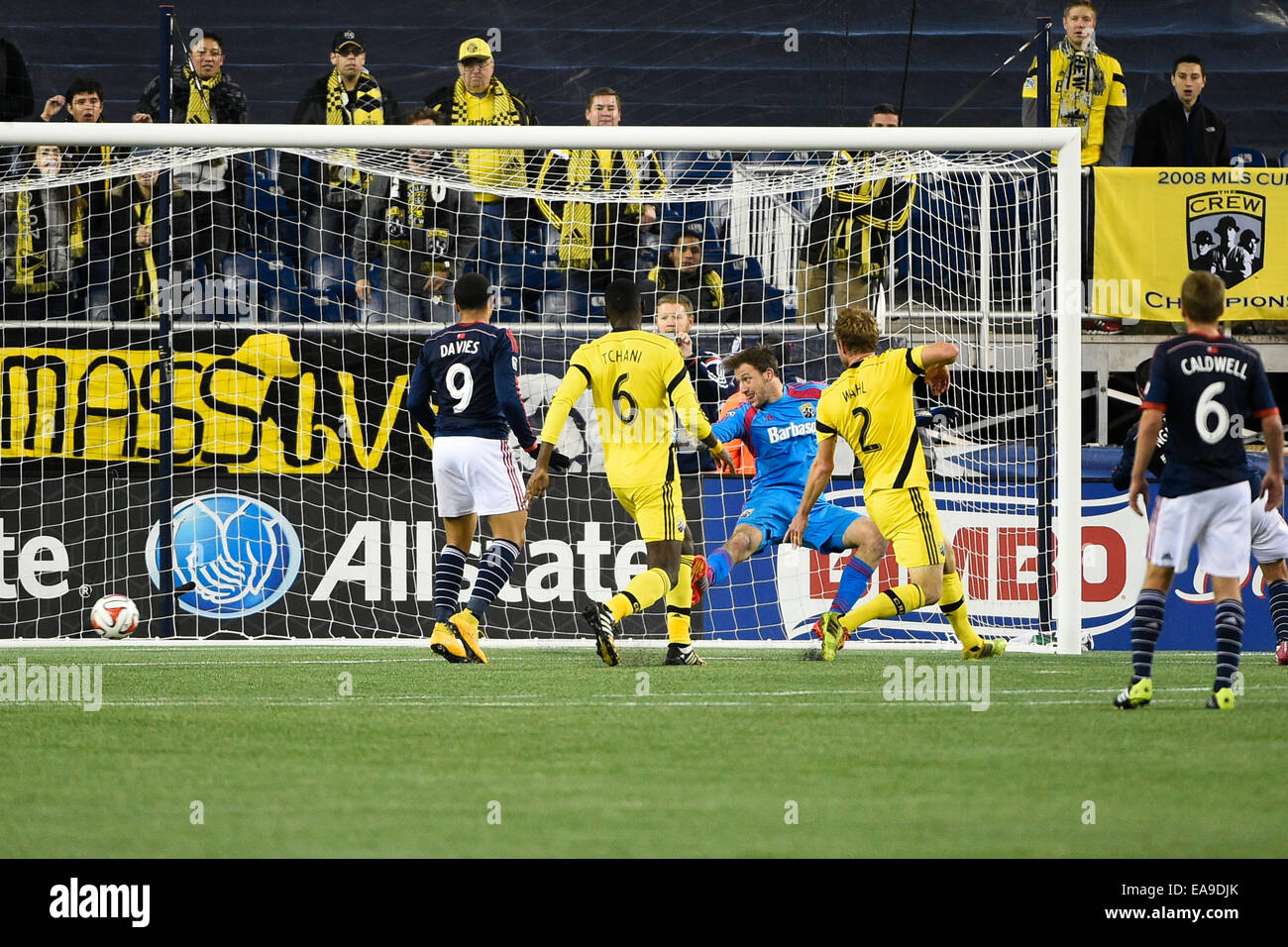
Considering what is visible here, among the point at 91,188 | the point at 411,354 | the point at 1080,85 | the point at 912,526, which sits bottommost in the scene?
the point at 912,526

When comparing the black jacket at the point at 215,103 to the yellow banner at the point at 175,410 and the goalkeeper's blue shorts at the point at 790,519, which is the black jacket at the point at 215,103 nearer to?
the yellow banner at the point at 175,410

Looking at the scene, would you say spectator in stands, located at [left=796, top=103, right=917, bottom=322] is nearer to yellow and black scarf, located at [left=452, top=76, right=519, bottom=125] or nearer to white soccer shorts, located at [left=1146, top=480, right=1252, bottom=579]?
yellow and black scarf, located at [left=452, top=76, right=519, bottom=125]

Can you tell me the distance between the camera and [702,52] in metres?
Result: 16.5

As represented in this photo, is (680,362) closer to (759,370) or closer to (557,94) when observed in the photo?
(759,370)

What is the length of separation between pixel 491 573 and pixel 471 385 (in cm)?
108

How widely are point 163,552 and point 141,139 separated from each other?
9.59 ft

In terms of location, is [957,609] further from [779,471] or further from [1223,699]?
[1223,699]

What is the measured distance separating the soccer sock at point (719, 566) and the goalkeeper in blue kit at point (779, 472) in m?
0.15

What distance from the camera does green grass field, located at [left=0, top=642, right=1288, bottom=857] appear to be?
418 cm

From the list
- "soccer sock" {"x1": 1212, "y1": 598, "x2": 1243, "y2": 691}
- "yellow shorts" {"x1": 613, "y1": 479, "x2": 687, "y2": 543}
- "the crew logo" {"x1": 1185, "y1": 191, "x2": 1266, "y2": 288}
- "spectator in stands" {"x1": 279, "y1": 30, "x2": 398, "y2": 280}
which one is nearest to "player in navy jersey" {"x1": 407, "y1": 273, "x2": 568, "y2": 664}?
"yellow shorts" {"x1": 613, "y1": 479, "x2": 687, "y2": 543}

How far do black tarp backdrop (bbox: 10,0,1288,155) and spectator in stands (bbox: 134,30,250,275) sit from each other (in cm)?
280

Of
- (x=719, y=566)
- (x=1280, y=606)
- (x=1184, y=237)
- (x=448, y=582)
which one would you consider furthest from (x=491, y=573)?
(x=1184, y=237)

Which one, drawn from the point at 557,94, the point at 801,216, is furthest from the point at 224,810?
the point at 557,94

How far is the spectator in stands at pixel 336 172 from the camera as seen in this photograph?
41.4 ft
